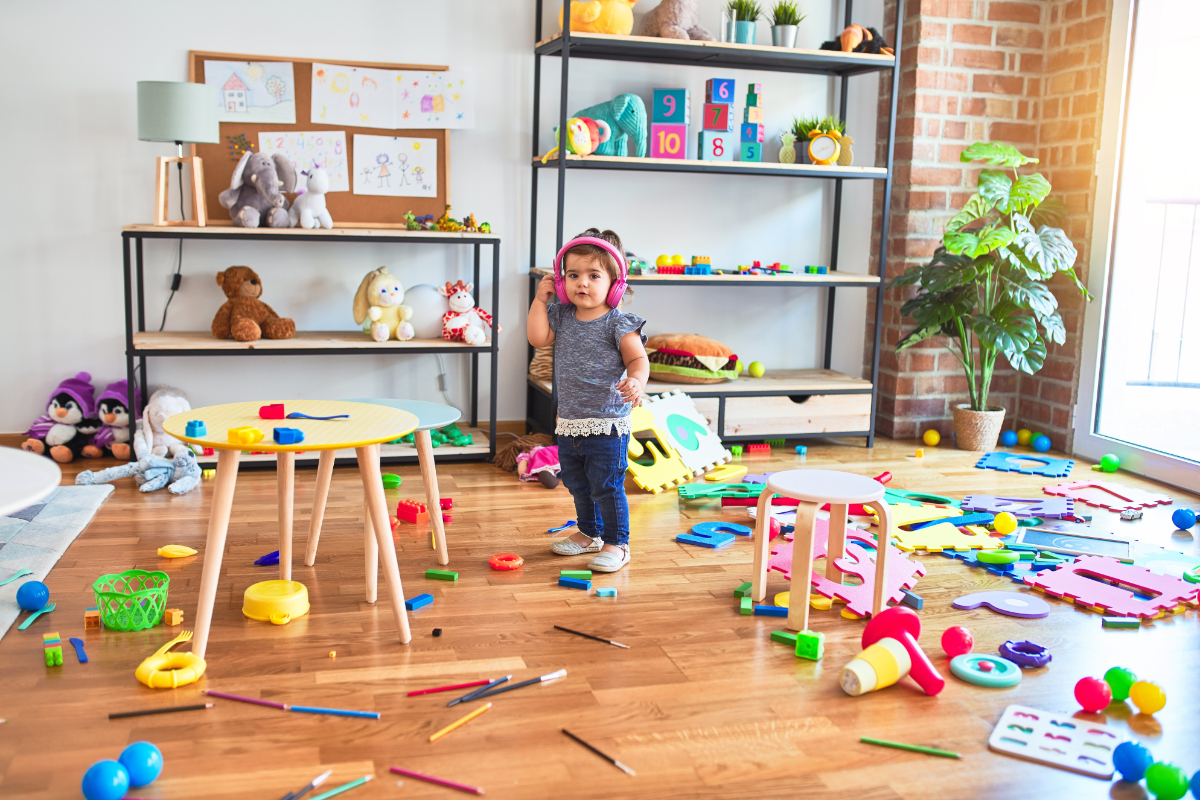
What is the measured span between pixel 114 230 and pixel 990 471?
3340 mm

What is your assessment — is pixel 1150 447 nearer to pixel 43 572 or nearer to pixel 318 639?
pixel 318 639

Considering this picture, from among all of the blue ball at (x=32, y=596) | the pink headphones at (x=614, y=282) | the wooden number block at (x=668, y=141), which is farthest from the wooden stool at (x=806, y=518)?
the wooden number block at (x=668, y=141)

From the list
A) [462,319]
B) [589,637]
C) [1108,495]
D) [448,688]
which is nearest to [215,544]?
[448,688]

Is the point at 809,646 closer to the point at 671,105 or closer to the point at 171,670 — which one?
the point at 171,670

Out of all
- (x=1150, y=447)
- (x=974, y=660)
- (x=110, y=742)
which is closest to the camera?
(x=110, y=742)

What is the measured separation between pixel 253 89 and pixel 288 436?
225cm

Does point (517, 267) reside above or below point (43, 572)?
above

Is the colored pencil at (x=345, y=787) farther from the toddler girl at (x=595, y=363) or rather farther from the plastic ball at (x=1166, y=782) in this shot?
the plastic ball at (x=1166, y=782)

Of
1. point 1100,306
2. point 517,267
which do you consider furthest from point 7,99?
point 1100,306

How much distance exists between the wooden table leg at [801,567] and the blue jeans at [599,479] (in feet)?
1.81

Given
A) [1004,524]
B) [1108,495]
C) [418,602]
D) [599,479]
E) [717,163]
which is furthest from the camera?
[717,163]

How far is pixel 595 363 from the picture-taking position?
247 cm

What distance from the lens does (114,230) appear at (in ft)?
11.7

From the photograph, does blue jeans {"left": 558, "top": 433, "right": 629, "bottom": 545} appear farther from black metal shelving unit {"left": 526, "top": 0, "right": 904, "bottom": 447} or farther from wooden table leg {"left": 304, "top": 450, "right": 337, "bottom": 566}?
black metal shelving unit {"left": 526, "top": 0, "right": 904, "bottom": 447}
